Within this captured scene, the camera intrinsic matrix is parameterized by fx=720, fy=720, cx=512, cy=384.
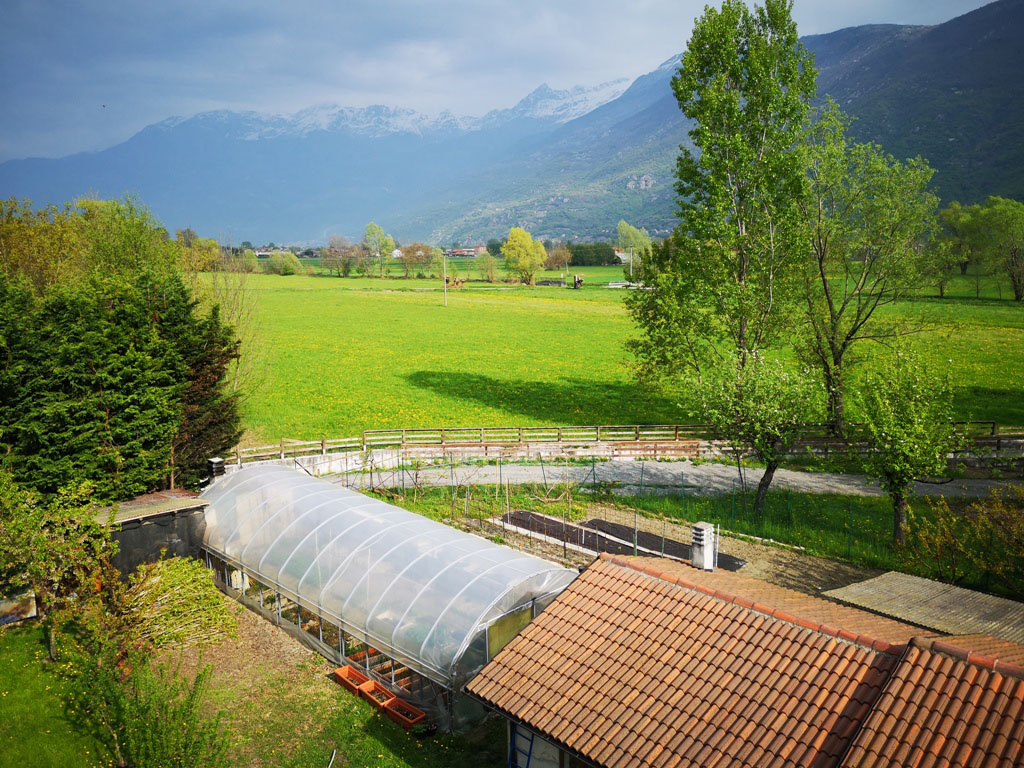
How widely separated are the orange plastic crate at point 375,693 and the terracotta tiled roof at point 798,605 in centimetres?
606

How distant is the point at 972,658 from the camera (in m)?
9.83

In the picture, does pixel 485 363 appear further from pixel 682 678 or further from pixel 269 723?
pixel 682 678

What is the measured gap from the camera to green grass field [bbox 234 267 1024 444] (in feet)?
137

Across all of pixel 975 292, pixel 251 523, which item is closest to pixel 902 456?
pixel 251 523

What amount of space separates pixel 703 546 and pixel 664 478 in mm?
14704

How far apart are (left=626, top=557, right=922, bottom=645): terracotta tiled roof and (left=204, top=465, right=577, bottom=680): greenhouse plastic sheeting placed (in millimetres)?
3048

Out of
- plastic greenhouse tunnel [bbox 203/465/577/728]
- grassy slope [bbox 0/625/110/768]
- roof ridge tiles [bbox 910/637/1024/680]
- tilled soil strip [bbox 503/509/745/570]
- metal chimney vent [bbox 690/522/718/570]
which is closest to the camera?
roof ridge tiles [bbox 910/637/1024/680]

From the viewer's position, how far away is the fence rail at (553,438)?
1305 inches

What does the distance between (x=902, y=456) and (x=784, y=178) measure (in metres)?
14.7

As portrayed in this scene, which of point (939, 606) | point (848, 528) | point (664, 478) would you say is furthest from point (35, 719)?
point (664, 478)

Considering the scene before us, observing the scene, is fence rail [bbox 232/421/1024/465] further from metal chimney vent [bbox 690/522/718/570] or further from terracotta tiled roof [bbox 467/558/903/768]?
terracotta tiled roof [bbox 467/558/903/768]

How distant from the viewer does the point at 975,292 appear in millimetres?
91062

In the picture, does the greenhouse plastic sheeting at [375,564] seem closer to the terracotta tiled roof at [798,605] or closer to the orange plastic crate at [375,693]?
the orange plastic crate at [375,693]

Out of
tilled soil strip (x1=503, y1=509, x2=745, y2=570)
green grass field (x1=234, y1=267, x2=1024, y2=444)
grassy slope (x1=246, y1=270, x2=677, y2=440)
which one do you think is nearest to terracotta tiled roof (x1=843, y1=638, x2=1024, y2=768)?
tilled soil strip (x1=503, y1=509, x2=745, y2=570)
